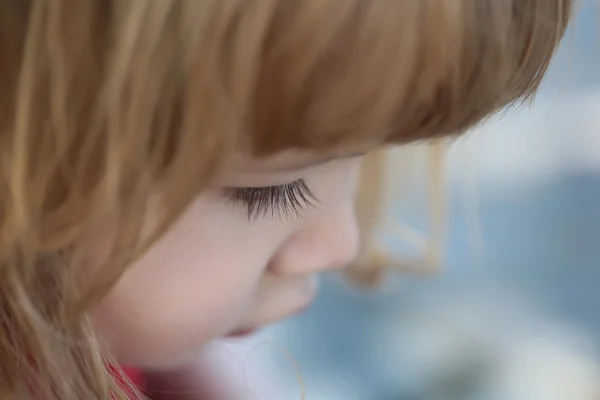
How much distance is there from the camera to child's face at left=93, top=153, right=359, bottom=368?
30 centimetres

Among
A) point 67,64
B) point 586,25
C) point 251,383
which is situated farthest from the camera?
point 251,383

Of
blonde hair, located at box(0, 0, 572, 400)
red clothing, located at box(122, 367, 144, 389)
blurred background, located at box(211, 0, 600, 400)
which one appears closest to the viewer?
blonde hair, located at box(0, 0, 572, 400)

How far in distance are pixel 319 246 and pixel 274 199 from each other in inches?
3.0

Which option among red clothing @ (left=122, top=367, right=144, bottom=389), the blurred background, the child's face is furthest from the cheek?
the blurred background

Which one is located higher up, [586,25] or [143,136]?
[586,25]

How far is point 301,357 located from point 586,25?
46 cm

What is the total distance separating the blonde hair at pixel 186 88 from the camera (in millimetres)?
221

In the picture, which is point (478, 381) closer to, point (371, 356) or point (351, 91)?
point (371, 356)

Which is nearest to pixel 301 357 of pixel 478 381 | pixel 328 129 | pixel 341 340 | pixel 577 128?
pixel 341 340

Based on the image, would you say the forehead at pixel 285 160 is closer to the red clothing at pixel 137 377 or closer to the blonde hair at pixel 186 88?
the blonde hair at pixel 186 88

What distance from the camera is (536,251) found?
0.85 m

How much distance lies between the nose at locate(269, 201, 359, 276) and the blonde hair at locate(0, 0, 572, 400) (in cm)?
11

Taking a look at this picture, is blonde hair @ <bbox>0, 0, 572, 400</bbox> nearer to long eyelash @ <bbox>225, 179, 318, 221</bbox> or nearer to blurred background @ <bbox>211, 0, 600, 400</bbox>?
long eyelash @ <bbox>225, 179, 318, 221</bbox>

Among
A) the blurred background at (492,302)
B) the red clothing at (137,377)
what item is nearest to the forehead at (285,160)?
the red clothing at (137,377)
